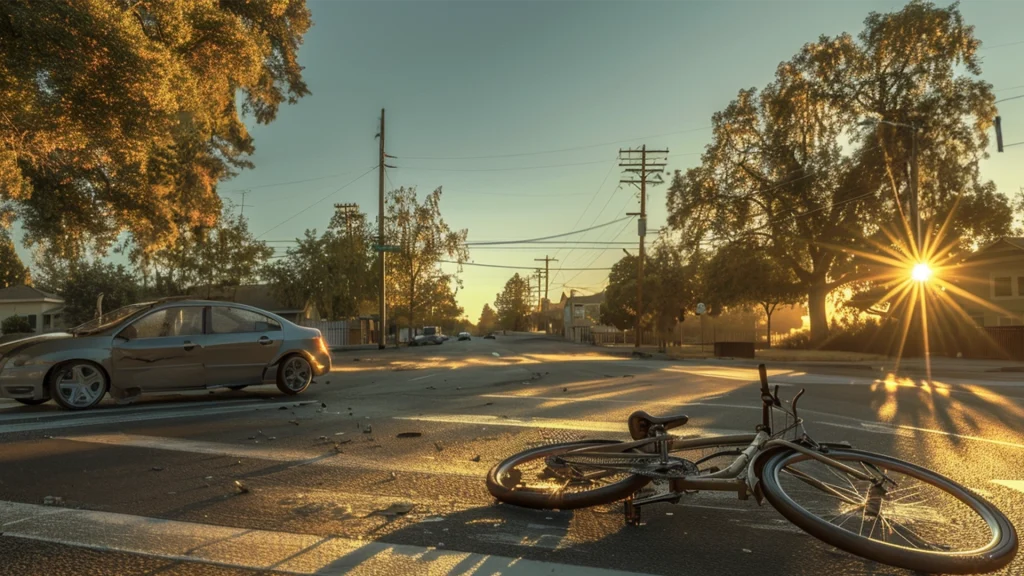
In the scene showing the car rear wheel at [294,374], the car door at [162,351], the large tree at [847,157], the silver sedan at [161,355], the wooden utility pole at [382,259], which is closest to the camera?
the silver sedan at [161,355]

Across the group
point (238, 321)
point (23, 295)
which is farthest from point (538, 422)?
point (23, 295)

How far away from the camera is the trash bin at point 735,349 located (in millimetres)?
37906

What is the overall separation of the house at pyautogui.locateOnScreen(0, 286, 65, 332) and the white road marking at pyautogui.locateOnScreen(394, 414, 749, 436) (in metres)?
59.3

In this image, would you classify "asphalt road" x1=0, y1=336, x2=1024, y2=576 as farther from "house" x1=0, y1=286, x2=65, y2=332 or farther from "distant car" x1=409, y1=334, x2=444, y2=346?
"house" x1=0, y1=286, x2=65, y2=332

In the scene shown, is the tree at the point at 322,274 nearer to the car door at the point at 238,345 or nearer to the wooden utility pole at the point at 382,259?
the wooden utility pole at the point at 382,259

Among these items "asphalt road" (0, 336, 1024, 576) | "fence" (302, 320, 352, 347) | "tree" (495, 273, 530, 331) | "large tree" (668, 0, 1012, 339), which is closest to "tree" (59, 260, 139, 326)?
"fence" (302, 320, 352, 347)

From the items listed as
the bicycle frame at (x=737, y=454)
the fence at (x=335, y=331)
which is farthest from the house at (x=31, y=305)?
the bicycle frame at (x=737, y=454)

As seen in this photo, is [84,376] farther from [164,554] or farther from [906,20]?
[906,20]

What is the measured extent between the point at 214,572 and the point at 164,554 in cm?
43

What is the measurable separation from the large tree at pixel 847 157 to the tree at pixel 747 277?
81 centimetres

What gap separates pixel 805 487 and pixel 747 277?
3844 centimetres

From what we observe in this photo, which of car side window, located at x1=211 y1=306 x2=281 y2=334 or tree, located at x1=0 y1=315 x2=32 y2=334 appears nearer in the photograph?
car side window, located at x1=211 y1=306 x2=281 y2=334

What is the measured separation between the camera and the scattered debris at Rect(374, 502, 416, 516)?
4.14 m

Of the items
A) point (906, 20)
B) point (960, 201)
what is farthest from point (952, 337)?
point (906, 20)
